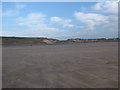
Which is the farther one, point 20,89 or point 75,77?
point 75,77

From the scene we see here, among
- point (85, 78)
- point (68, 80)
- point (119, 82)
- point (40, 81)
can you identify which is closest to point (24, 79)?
point (40, 81)

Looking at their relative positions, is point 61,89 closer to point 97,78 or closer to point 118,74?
point 97,78

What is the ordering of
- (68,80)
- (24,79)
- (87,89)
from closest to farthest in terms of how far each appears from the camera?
(87,89) < (68,80) < (24,79)

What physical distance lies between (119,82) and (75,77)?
0.92 metres

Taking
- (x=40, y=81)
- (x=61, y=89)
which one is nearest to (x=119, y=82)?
(x=61, y=89)

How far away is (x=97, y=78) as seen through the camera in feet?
10.4

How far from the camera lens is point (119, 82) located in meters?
2.89

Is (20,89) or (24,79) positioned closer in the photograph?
(20,89)

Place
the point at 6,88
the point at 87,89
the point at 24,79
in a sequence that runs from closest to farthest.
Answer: the point at 87,89
the point at 6,88
the point at 24,79

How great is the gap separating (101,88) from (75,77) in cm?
78

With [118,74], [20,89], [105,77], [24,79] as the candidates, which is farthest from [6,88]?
[118,74]

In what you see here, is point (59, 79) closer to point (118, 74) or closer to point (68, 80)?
point (68, 80)

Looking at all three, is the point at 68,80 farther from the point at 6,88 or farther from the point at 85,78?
the point at 6,88

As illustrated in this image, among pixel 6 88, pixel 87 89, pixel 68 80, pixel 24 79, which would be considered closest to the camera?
pixel 87 89
